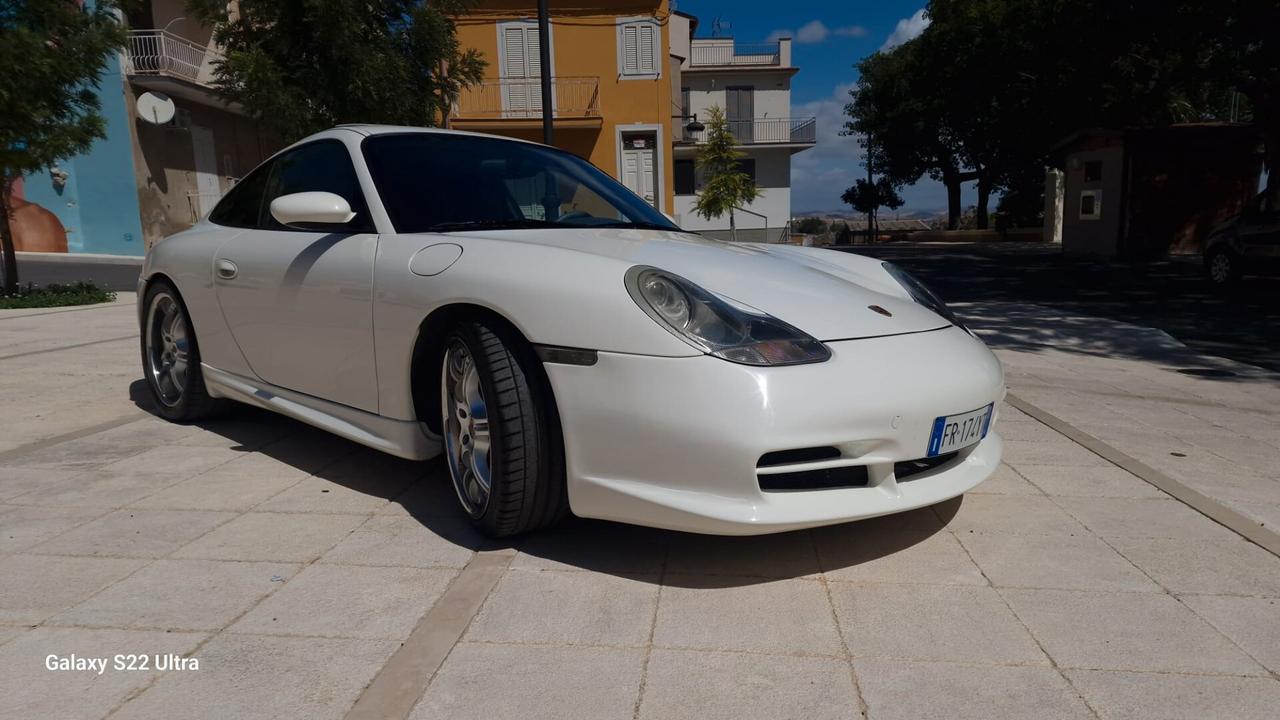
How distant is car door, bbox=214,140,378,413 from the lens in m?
2.95

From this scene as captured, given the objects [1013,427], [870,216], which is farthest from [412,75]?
[870,216]

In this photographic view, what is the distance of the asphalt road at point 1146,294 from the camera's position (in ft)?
27.0

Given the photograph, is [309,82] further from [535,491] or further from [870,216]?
[870,216]

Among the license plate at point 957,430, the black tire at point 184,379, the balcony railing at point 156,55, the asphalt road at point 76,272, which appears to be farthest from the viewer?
the balcony railing at point 156,55

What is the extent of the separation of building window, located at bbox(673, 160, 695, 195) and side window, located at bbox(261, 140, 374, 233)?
1309 inches

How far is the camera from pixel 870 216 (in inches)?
1647

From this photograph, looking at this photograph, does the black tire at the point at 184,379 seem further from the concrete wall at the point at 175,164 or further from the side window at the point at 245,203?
the concrete wall at the point at 175,164

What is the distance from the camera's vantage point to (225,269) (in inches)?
142

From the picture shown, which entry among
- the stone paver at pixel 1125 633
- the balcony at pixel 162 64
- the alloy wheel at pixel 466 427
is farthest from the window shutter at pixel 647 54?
the stone paver at pixel 1125 633

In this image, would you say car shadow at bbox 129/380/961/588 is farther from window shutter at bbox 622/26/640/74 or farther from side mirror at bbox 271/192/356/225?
window shutter at bbox 622/26/640/74

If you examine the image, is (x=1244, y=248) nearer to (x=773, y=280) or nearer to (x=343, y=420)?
(x=773, y=280)

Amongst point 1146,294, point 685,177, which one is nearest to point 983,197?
point 685,177

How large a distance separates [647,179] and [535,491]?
74.8ft

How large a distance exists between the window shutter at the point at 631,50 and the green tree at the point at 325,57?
39.0 ft
